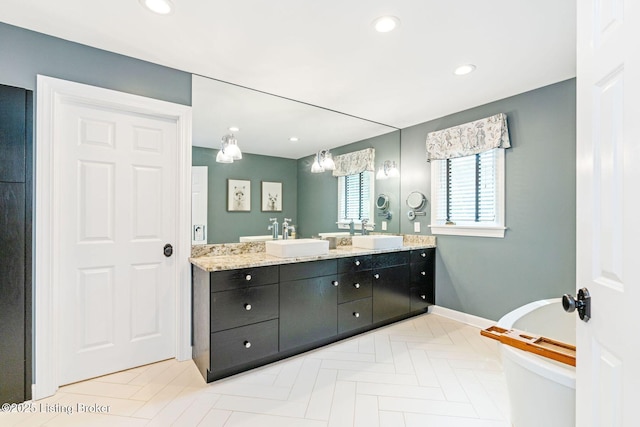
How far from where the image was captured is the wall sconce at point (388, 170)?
12.9ft

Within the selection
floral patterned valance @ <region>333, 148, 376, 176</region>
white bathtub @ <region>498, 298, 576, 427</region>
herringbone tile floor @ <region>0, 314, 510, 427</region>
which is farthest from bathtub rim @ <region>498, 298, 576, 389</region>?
floral patterned valance @ <region>333, 148, 376, 176</region>

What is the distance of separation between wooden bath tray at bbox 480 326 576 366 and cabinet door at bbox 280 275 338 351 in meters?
1.39

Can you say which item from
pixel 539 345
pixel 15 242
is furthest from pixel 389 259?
pixel 15 242

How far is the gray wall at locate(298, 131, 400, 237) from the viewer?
3195 millimetres

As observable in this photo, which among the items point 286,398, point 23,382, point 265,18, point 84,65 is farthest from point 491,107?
point 23,382

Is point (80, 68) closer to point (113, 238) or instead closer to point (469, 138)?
point (113, 238)

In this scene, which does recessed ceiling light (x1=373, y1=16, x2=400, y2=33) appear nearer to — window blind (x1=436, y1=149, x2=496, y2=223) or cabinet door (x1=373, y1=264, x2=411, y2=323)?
window blind (x1=436, y1=149, x2=496, y2=223)

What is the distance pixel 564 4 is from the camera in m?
1.69

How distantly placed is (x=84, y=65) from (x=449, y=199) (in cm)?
361

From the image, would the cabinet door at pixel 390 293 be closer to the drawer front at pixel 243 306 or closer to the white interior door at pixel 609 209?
the drawer front at pixel 243 306

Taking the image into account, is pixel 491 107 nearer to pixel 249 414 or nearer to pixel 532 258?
pixel 532 258

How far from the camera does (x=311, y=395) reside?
2.00 meters

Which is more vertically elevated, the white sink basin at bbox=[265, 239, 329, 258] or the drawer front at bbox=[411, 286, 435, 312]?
the white sink basin at bbox=[265, 239, 329, 258]

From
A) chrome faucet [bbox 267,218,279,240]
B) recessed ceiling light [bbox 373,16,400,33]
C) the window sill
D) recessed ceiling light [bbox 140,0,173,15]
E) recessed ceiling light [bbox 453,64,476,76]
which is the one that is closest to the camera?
recessed ceiling light [bbox 140,0,173,15]
